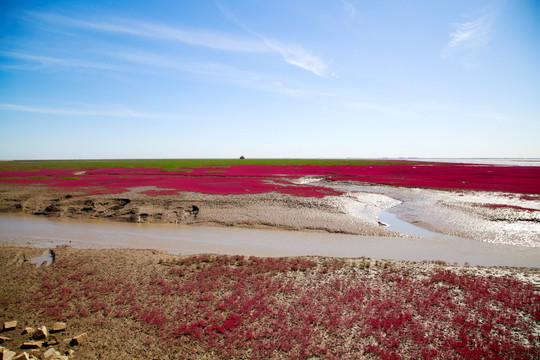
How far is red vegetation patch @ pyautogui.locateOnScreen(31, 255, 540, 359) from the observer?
23.8 feet

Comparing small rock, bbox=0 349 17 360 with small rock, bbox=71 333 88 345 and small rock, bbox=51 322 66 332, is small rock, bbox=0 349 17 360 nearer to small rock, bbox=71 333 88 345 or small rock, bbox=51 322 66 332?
small rock, bbox=71 333 88 345

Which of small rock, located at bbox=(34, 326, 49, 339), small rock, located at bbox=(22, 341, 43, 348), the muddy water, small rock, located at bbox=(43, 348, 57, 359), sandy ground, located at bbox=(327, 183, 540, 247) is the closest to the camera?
small rock, located at bbox=(43, 348, 57, 359)

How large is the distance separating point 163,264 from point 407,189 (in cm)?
3492

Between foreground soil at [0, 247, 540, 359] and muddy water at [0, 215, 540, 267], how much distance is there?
6.99ft

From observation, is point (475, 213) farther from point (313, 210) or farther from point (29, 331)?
point (29, 331)

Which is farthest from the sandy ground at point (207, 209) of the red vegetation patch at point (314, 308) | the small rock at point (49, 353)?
the small rock at point (49, 353)

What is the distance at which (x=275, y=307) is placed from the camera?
29.5 feet

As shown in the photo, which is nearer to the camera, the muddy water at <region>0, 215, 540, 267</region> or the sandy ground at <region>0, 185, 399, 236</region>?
the muddy water at <region>0, 215, 540, 267</region>

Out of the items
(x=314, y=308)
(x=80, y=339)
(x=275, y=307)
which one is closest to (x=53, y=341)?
(x=80, y=339)

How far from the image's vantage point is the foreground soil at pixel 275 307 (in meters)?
7.21

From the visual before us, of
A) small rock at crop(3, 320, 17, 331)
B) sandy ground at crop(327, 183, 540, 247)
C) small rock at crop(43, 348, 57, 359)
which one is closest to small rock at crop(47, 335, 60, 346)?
small rock at crop(43, 348, 57, 359)

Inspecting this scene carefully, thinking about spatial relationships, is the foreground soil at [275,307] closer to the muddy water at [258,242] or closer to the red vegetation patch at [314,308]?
the red vegetation patch at [314,308]

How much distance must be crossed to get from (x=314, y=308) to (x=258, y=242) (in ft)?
27.5

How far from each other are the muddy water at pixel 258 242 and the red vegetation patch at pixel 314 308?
3.09 meters
